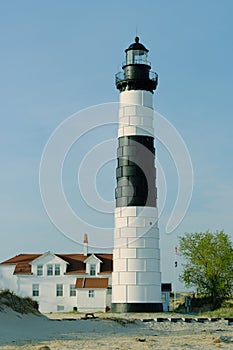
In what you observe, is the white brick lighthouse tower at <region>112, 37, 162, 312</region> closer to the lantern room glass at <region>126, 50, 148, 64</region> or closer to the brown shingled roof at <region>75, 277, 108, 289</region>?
the lantern room glass at <region>126, 50, 148, 64</region>

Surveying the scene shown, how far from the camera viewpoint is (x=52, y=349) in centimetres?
1911

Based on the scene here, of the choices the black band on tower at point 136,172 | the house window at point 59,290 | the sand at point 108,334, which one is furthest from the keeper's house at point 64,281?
the sand at point 108,334

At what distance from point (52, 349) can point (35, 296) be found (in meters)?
29.1

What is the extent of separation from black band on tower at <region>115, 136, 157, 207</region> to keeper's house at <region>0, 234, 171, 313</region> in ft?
37.4

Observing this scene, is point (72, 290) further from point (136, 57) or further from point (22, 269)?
point (136, 57)

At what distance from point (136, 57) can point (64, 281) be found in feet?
59.0

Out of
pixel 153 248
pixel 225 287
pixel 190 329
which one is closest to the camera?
pixel 190 329

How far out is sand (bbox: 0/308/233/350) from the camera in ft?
67.7

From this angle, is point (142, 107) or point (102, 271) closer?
point (142, 107)

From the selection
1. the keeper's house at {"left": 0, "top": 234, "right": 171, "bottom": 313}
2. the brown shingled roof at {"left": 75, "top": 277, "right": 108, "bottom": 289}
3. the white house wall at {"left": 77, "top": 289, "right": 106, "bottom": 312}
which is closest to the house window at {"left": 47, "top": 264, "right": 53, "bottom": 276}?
the keeper's house at {"left": 0, "top": 234, "right": 171, "bottom": 313}

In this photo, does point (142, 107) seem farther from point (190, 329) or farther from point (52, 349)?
point (52, 349)

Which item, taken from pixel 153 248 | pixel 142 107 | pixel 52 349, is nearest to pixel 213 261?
pixel 153 248

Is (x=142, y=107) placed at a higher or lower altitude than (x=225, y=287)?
higher

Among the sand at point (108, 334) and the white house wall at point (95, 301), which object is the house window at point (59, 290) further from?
the sand at point (108, 334)
